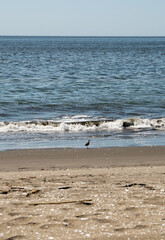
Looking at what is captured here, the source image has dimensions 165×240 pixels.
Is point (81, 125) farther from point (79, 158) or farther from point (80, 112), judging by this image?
point (79, 158)

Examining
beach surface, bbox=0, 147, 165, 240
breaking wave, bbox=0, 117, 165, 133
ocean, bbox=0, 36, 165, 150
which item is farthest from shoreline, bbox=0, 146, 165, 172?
breaking wave, bbox=0, 117, 165, 133

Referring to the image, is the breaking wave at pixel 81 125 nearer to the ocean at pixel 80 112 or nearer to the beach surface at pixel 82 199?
the ocean at pixel 80 112

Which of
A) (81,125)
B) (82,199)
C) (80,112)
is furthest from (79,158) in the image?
(80,112)

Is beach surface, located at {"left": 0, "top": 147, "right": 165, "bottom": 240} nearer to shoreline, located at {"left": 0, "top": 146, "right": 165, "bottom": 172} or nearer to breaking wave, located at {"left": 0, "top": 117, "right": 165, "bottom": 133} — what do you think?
shoreline, located at {"left": 0, "top": 146, "right": 165, "bottom": 172}

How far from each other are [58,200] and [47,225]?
2.91 ft

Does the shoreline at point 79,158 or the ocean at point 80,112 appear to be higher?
the ocean at point 80,112

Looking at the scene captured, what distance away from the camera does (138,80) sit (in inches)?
1114

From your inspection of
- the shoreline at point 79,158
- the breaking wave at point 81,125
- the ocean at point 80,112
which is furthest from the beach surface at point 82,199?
the breaking wave at point 81,125

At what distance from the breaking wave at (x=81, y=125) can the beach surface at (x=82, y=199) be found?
4.51m

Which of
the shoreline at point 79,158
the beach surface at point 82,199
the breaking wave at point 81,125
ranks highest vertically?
the beach surface at point 82,199


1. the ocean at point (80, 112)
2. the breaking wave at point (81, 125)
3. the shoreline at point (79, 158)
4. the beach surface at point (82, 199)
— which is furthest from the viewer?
the breaking wave at point (81, 125)

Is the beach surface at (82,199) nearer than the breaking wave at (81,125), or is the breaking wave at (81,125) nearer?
the beach surface at (82,199)

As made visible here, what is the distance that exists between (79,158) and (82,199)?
3.85m

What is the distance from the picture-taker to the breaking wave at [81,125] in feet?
44.8
